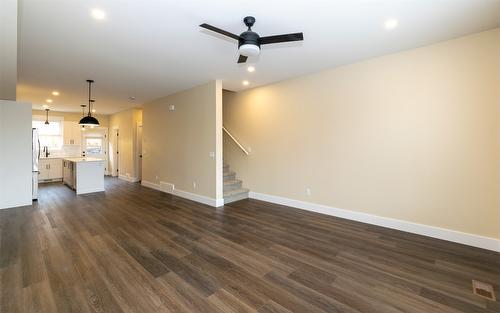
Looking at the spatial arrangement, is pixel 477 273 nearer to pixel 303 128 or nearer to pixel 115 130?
pixel 303 128

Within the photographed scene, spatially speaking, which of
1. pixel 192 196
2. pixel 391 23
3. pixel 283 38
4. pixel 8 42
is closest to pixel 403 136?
pixel 391 23

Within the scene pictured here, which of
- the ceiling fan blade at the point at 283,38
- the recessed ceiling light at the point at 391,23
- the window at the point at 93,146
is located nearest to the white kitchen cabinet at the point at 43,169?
the window at the point at 93,146

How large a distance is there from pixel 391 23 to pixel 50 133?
11947 millimetres

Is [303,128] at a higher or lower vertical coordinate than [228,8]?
lower

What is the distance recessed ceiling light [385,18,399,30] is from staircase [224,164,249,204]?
4.41 meters

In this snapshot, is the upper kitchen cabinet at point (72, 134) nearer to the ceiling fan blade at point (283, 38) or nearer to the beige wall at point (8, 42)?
the beige wall at point (8, 42)

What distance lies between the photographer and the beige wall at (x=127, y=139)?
8.85 m

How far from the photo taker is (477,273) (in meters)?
2.54

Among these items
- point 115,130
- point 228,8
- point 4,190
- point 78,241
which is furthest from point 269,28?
point 115,130

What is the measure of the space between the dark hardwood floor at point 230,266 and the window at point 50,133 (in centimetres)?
612

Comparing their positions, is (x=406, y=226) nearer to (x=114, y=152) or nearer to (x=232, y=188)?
(x=232, y=188)

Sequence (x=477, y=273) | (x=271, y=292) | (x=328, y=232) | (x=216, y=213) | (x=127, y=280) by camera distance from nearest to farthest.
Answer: (x=271, y=292)
(x=127, y=280)
(x=477, y=273)
(x=328, y=232)
(x=216, y=213)

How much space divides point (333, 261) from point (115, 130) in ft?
34.9

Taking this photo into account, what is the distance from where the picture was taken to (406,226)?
3.69m
